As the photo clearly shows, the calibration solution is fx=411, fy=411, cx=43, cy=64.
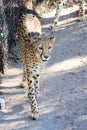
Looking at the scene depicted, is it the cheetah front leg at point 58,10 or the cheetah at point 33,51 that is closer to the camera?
the cheetah at point 33,51

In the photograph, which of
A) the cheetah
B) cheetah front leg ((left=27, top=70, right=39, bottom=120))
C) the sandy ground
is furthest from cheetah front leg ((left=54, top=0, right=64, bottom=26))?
cheetah front leg ((left=27, top=70, right=39, bottom=120))

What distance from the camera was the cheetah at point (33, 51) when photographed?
19.8 ft

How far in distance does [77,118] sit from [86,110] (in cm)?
27

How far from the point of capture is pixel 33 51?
6.22 m

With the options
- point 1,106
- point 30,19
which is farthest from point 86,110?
point 30,19

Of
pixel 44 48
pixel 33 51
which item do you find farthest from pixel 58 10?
pixel 44 48

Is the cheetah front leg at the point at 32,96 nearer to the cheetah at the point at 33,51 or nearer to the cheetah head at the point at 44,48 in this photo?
the cheetah at the point at 33,51

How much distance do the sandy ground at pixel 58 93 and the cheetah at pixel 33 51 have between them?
264 millimetres

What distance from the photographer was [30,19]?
712 cm

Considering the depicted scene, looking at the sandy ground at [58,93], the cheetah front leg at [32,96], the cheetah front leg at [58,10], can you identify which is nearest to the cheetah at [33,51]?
the cheetah front leg at [32,96]

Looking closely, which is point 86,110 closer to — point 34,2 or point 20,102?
point 20,102

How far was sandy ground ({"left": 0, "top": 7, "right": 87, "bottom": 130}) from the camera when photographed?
6363 mm

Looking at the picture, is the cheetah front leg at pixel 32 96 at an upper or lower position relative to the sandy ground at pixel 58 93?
upper

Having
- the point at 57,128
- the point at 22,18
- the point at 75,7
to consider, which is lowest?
the point at 57,128
